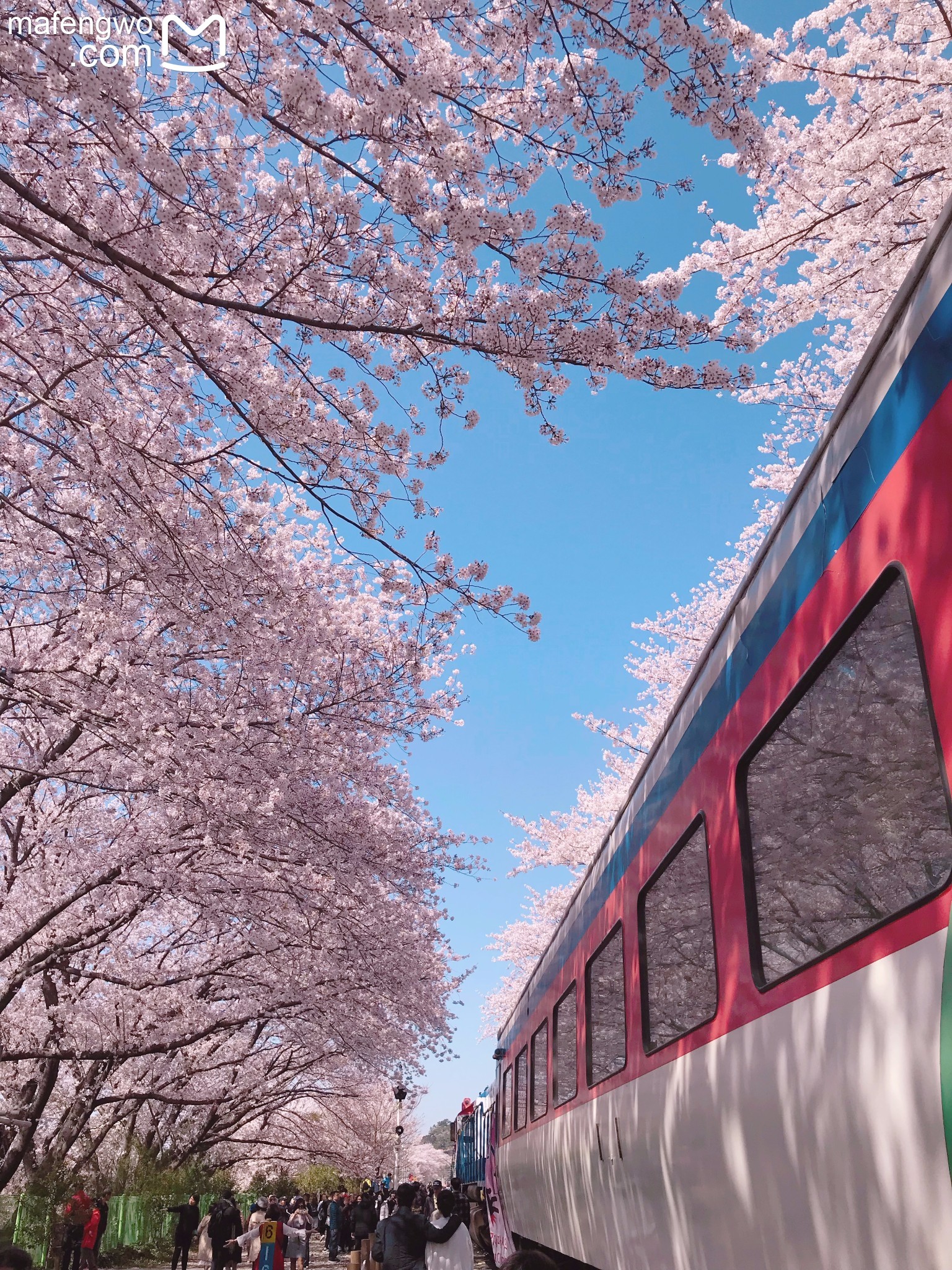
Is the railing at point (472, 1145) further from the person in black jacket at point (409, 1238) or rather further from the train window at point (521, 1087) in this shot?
the person in black jacket at point (409, 1238)

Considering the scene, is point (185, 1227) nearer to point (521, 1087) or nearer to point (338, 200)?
point (521, 1087)

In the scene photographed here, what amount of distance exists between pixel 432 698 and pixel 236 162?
8130 millimetres

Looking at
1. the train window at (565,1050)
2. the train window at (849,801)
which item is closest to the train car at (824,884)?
the train window at (849,801)

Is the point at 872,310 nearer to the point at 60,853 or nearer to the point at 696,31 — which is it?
the point at 696,31

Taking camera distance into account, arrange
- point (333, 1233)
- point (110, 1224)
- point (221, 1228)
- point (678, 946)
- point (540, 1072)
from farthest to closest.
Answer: point (333, 1233) < point (110, 1224) < point (221, 1228) < point (540, 1072) < point (678, 946)

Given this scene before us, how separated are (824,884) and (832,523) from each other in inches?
37.8

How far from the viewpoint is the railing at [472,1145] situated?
16.0 metres

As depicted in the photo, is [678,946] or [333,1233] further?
[333,1233]

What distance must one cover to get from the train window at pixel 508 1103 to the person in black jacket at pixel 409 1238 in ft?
16.8

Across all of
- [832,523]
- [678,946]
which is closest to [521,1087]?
[678,946]

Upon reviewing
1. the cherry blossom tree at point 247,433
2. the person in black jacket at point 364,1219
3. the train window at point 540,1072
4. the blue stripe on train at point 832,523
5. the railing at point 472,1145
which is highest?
the cherry blossom tree at point 247,433

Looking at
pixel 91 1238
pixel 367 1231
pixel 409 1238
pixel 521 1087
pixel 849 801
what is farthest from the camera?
pixel 367 1231

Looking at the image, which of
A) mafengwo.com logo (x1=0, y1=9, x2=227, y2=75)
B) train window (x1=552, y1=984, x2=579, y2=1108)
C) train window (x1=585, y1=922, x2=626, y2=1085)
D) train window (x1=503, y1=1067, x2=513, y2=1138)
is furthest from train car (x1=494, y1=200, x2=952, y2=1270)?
train window (x1=503, y1=1067, x2=513, y2=1138)

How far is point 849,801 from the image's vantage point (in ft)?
7.82
